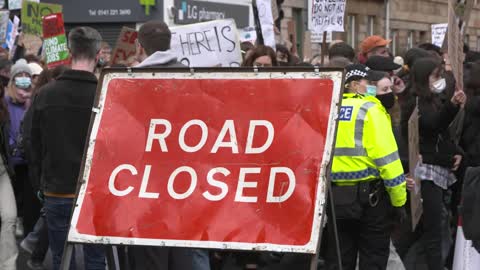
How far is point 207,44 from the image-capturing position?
364 inches

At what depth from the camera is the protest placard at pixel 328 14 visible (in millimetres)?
12781

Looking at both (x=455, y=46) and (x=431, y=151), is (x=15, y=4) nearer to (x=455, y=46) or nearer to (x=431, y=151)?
(x=431, y=151)

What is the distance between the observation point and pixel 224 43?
9398mm

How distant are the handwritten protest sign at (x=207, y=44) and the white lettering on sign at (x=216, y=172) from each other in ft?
13.3

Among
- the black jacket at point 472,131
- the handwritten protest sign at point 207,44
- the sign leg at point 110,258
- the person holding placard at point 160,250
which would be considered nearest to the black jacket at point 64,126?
the person holding placard at point 160,250

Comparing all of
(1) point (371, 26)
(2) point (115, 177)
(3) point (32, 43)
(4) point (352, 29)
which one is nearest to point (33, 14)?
(3) point (32, 43)

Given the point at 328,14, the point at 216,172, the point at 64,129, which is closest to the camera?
the point at 216,172

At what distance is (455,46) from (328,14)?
5.41 metres

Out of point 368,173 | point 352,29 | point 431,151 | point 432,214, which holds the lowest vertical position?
point 352,29

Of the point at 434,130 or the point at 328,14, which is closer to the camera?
the point at 434,130

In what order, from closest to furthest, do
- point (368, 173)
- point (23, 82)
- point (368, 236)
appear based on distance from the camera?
point (368, 173)
point (368, 236)
point (23, 82)

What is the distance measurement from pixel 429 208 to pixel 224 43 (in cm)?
248

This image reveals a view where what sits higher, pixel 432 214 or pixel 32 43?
pixel 32 43

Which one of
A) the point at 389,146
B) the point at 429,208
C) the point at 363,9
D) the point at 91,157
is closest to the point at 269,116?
the point at 91,157
